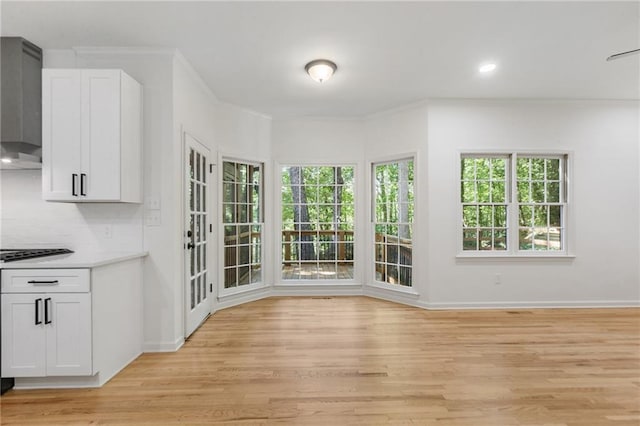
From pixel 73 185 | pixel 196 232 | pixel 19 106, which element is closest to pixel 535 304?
pixel 196 232

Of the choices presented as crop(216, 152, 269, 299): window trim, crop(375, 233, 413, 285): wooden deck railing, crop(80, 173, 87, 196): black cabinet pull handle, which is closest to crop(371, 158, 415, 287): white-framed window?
crop(375, 233, 413, 285): wooden deck railing

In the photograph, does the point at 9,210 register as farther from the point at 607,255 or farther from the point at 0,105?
the point at 607,255

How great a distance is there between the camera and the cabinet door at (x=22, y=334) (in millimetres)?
2230

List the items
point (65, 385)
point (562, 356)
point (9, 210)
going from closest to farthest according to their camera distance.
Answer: point (65, 385) < point (562, 356) < point (9, 210)

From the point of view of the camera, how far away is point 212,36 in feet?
9.14

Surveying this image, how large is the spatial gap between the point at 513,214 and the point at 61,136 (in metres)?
4.94

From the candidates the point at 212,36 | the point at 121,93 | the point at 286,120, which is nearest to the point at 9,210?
the point at 121,93

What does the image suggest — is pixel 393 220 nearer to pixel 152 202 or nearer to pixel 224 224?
pixel 224 224

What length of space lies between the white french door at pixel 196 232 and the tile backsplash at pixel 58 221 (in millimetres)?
481

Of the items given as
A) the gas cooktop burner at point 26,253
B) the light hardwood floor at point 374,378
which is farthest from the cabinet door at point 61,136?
the light hardwood floor at point 374,378

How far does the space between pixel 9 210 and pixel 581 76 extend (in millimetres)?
5896

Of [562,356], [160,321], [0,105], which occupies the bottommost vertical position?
[562,356]

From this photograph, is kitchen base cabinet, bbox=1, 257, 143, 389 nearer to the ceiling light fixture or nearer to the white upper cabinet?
the white upper cabinet

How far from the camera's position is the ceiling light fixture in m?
3.18
